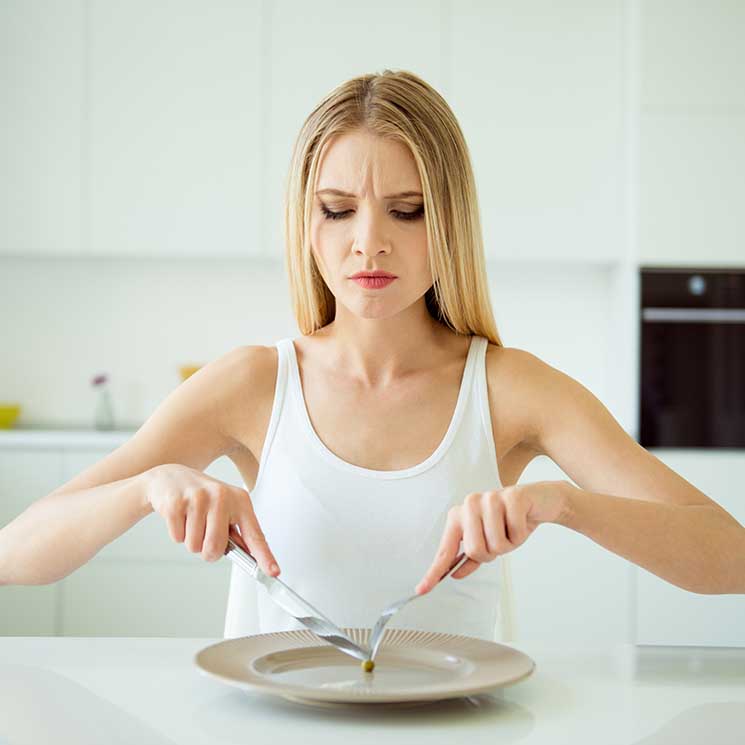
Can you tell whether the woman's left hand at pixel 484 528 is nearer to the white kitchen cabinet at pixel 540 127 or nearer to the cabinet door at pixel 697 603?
the cabinet door at pixel 697 603

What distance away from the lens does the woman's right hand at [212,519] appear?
3.33ft

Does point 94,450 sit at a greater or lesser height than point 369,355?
lesser

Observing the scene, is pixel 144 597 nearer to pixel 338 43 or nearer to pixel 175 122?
pixel 175 122

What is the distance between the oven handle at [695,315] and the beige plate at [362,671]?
292cm

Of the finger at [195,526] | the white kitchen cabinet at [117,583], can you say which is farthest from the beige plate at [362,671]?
the white kitchen cabinet at [117,583]

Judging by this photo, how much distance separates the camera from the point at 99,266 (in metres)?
4.15

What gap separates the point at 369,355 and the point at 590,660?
0.62m

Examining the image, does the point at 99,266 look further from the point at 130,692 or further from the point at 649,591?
the point at 130,692

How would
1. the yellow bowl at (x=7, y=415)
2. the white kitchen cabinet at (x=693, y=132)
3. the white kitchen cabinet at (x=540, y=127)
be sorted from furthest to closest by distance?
the yellow bowl at (x=7, y=415) < the white kitchen cabinet at (x=540, y=127) < the white kitchen cabinet at (x=693, y=132)

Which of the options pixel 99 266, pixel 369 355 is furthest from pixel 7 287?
pixel 369 355

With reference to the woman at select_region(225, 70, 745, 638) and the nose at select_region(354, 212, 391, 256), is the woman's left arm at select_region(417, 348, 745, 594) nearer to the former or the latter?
the woman at select_region(225, 70, 745, 638)

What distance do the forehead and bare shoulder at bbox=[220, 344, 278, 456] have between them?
0.27m

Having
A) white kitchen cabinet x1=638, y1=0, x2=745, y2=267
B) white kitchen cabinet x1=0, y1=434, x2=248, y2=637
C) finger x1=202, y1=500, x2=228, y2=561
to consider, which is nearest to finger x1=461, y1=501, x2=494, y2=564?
finger x1=202, y1=500, x2=228, y2=561

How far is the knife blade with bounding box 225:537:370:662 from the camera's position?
93cm
